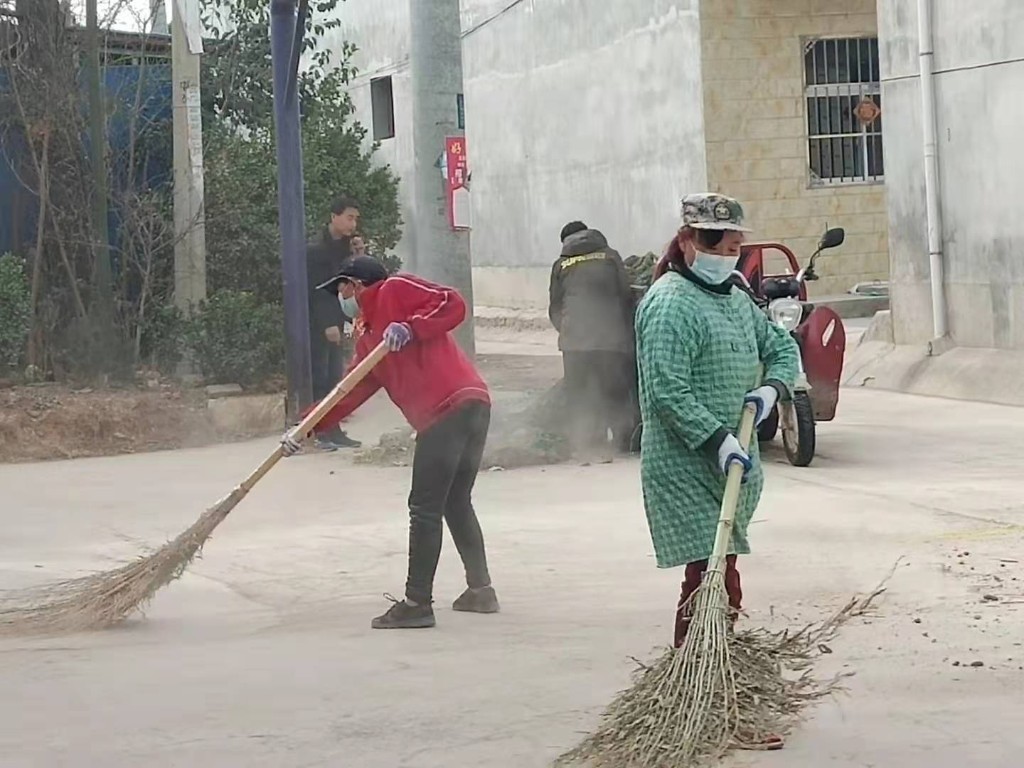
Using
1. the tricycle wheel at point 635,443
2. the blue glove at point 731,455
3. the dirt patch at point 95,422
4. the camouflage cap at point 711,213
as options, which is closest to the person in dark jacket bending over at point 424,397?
the camouflage cap at point 711,213

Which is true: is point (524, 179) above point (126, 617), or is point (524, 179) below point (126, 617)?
above

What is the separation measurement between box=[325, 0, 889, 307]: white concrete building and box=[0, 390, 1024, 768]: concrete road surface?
346 inches

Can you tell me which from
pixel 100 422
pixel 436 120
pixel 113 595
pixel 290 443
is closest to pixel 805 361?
pixel 436 120

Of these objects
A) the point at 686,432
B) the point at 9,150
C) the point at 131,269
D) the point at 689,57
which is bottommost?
the point at 686,432

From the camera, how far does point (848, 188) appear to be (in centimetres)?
2045

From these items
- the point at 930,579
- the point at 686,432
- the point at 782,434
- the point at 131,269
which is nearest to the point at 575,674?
the point at 686,432

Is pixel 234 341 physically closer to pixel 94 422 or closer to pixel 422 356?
pixel 94 422

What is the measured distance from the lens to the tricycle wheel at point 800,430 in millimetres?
10750

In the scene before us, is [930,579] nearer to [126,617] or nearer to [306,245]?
[126,617]

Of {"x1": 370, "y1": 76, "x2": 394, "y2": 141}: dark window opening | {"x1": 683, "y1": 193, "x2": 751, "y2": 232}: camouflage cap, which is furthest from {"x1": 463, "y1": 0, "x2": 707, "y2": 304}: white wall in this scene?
{"x1": 683, "y1": 193, "x2": 751, "y2": 232}: camouflage cap

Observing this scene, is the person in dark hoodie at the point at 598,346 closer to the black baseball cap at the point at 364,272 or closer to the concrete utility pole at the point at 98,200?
the concrete utility pole at the point at 98,200

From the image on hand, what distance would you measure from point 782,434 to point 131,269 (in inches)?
228

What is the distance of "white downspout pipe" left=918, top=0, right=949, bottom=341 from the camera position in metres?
14.4

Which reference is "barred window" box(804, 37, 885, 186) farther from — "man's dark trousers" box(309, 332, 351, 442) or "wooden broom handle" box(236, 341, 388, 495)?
"wooden broom handle" box(236, 341, 388, 495)
